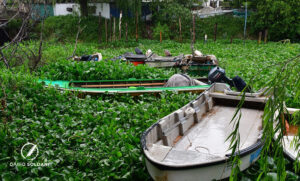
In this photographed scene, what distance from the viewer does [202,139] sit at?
4.68 m

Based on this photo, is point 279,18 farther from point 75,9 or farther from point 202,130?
point 202,130

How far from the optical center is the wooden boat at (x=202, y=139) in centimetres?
318

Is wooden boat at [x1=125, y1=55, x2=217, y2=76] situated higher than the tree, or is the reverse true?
the tree

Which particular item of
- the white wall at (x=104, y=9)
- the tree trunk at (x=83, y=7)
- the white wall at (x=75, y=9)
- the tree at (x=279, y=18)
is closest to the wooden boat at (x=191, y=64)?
the tree at (x=279, y=18)

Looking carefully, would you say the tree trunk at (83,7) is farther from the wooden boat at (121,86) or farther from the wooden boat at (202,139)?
the wooden boat at (202,139)

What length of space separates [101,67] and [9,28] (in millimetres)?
21903

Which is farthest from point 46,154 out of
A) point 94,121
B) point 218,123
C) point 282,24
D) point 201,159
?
point 282,24

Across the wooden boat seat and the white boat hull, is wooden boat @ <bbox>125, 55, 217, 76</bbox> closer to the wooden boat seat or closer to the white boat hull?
the wooden boat seat

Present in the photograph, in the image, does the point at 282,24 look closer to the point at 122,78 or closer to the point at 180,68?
the point at 180,68

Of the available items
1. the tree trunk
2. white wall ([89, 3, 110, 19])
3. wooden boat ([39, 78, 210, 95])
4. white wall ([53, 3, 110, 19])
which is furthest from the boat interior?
white wall ([89, 3, 110, 19])

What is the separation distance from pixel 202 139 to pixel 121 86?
357cm

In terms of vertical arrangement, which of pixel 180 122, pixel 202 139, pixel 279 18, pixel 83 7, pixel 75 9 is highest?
pixel 83 7

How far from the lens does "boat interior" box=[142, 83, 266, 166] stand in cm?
345

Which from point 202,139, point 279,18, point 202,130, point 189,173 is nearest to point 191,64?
point 202,130
